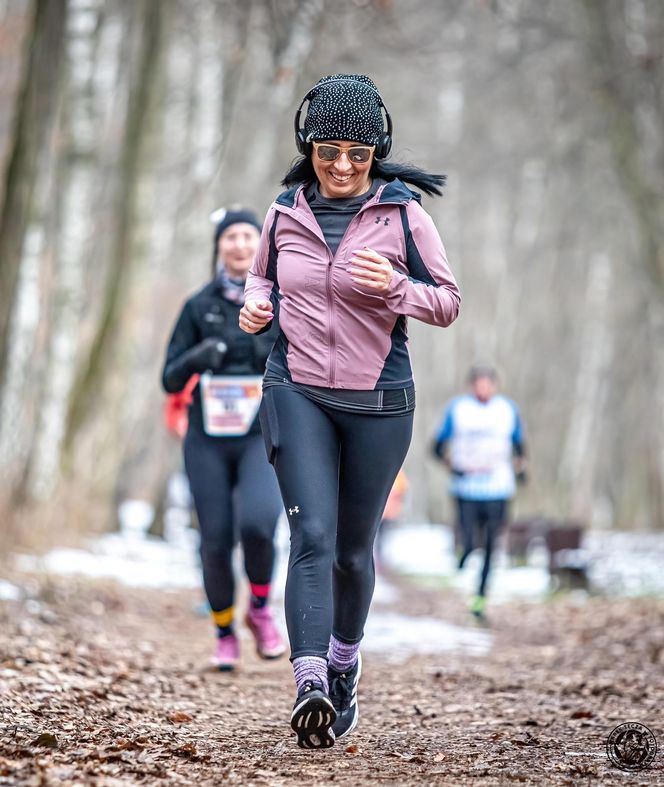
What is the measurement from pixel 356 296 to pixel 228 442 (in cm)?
222

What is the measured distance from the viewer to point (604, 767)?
14.4ft

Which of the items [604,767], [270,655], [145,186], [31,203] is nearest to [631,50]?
[145,186]

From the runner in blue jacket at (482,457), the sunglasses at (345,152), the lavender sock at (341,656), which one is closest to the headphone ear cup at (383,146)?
the sunglasses at (345,152)

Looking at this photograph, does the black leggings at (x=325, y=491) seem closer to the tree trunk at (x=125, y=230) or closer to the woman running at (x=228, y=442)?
the woman running at (x=228, y=442)

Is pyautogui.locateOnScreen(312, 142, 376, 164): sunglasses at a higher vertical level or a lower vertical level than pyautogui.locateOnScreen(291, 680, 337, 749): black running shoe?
higher

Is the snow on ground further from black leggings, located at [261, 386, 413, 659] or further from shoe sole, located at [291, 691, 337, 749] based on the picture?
shoe sole, located at [291, 691, 337, 749]

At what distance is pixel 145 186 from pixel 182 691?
30.7 feet

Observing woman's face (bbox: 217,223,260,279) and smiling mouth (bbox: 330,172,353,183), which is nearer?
smiling mouth (bbox: 330,172,353,183)

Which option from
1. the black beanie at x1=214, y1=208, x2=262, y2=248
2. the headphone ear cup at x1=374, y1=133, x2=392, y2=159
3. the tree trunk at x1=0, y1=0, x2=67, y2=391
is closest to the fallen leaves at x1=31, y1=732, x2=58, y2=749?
the headphone ear cup at x1=374, y1=133, x2=392, y2=159

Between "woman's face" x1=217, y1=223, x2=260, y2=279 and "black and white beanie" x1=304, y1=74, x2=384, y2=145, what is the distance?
219cm

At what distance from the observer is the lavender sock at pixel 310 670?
179 inches

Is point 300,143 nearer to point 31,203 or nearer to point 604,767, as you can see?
point 604,767

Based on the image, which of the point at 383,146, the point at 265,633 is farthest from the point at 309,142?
the point at 265,633

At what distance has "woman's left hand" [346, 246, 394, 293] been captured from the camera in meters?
4.65
